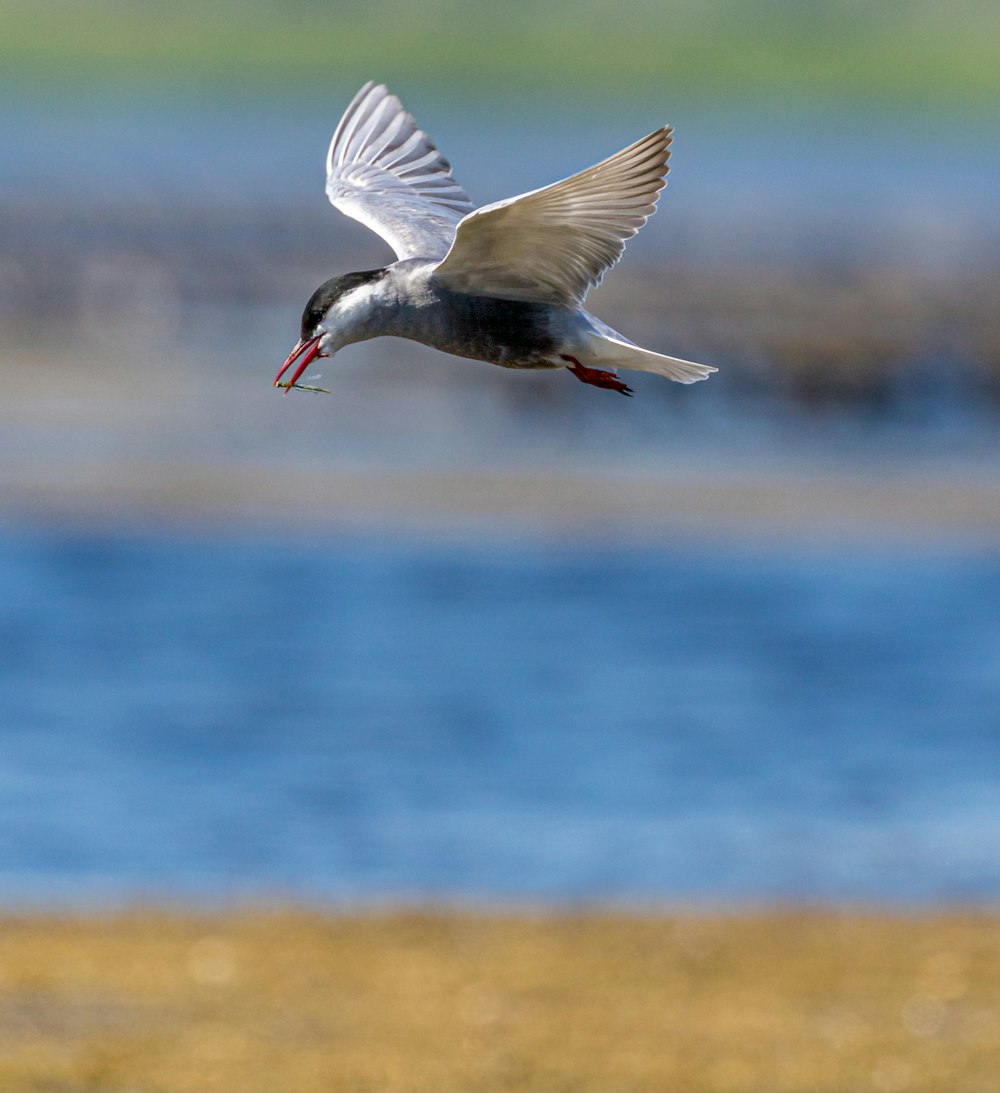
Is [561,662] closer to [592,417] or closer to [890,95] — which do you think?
[592,417]

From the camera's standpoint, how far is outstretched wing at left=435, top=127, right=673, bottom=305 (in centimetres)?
563

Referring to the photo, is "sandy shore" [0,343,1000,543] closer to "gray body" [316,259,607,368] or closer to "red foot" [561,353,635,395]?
"red foot" [561,353,635,395]

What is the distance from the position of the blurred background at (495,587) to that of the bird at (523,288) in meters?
10.7

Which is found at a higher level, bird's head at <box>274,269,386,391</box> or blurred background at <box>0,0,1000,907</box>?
blurred background at <box>0,0,1000,907</box>

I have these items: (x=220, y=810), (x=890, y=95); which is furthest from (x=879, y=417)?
(x=890, y=95)

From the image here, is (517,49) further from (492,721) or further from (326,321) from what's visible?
(326,321)

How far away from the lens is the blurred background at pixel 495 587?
18.2 metres

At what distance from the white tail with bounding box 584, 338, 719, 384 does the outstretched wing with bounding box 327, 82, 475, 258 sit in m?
0.98

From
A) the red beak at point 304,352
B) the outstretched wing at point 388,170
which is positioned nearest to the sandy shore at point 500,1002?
the outstretched wing at point 388,170

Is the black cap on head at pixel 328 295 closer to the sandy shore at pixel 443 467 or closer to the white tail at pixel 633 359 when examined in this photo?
the white tail at pixel 633 359

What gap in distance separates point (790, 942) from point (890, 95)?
140217 millimetres

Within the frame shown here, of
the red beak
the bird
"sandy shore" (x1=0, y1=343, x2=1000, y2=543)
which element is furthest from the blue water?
the red beak

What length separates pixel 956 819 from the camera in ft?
61.4

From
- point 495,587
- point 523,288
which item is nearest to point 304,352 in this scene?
point 523,288
